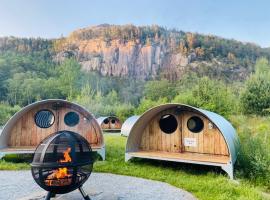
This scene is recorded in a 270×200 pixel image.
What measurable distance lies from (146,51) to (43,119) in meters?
83.9

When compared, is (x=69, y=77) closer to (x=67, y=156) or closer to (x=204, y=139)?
(x=204, y=139)

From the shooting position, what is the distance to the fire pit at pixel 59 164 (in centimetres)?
439

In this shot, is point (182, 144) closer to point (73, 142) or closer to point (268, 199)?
point (268, 199)

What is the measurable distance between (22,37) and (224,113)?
7748 centimetres

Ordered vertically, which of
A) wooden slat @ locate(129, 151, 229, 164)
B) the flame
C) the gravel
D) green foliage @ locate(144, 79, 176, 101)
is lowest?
the gravel

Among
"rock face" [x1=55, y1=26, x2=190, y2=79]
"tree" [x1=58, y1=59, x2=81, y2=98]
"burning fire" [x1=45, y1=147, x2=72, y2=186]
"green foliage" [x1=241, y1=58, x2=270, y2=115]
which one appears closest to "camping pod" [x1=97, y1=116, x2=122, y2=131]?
"green foliage" [x1=241, y1=58, x2=270, y2=115]

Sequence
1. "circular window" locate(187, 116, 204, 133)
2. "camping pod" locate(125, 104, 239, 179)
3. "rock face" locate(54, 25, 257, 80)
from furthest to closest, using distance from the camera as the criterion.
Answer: "rock face" locate(54, 25, 257, 80) < "circular window" locate(187, 116, 204, 133) < "camping pod" locate(125, 104, 239, 179)

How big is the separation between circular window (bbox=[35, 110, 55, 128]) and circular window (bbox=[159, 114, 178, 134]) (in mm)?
3829

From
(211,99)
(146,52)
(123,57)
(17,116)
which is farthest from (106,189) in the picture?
(123,57)

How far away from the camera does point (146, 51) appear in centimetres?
9231

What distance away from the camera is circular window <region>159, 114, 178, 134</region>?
9.17m

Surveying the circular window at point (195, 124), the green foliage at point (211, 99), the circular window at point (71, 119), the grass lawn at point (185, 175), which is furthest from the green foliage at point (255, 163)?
the green foliage at point (211, 99)

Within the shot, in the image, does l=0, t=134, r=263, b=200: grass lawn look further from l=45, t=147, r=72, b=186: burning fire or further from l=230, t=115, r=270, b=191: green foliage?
l=45, t=147, r=72, b=186: burning fire

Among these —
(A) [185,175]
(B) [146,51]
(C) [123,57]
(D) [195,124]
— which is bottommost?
(A) [185,175]
